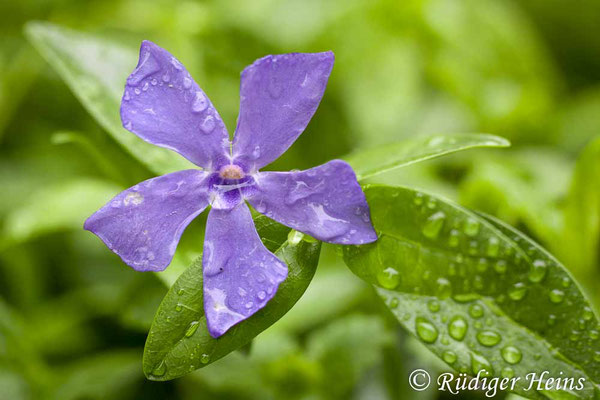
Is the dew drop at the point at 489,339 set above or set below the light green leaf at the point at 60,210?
above

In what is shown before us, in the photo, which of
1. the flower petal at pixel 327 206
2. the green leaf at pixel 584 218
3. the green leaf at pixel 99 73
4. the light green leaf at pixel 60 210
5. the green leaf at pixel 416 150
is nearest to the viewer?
the flower petal at pixel 327 206

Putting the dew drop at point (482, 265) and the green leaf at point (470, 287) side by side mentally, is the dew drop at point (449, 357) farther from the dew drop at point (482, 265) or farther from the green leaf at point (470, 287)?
the dew drop at point (482, 265)

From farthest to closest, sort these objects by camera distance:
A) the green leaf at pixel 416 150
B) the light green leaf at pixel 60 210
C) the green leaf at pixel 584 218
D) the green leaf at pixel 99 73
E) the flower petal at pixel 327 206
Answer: the light green leaf at pixel 60 210, the green leaf at pixel 584 218, the green leaf at pixel 99 73, the green leaf at pixel 416 150, the flower petal at pixel 327 206

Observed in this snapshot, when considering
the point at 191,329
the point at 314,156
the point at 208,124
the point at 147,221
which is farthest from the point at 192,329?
the point at 314,156

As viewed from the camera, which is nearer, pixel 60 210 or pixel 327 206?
pixel 327 206

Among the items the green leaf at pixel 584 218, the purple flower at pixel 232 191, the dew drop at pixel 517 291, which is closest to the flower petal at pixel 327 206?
the purple flower at pixel 232 191

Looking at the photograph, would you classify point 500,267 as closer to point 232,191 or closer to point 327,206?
point 327,206

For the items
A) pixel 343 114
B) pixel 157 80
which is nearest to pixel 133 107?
pixel 157 80
